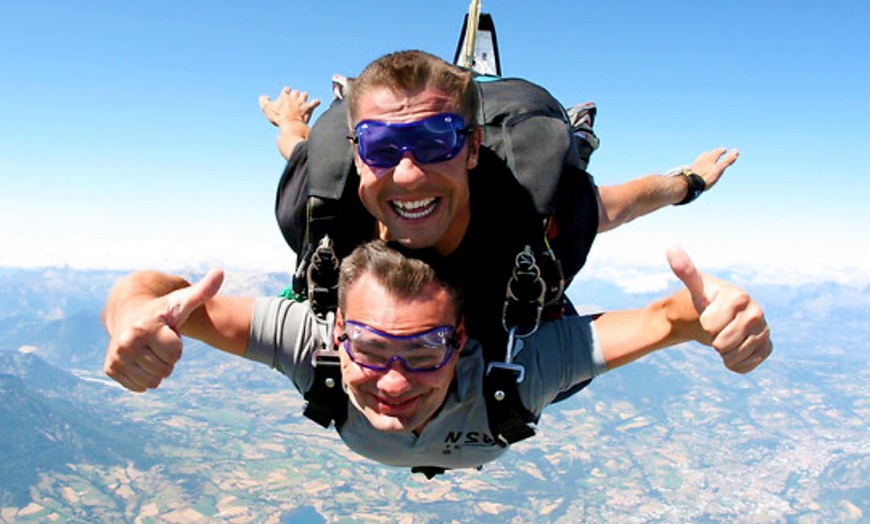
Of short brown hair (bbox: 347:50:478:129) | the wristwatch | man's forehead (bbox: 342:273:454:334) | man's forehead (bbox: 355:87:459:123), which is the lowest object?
man's forehead (bbox: 342:273:454:334)

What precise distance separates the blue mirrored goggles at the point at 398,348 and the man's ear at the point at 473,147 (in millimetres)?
806

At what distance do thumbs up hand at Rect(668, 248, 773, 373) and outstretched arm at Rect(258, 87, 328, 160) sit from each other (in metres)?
2.80

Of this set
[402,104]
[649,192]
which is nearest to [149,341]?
[402,104]

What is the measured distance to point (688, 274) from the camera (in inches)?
83.6

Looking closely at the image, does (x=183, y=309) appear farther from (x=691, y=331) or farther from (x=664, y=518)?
(x=664, y=518)

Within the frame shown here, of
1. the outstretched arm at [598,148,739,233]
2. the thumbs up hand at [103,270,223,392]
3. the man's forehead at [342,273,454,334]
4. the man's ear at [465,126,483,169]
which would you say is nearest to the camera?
the thumbs up hand at [103,270,223,392]

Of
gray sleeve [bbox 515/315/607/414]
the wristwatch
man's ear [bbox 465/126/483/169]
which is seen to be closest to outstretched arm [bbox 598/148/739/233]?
the wristwatch

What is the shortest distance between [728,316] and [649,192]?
2.37 m

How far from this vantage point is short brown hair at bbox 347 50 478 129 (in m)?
2.56

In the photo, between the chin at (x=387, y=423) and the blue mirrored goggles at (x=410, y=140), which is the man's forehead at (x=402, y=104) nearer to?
the blue mirrored goggles at (x=410, y=140)

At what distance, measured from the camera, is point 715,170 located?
4.84 meters

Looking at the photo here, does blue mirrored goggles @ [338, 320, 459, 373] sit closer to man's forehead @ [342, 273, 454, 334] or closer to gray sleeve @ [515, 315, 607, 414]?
man's forehead @ [342, 273, 454, 334]

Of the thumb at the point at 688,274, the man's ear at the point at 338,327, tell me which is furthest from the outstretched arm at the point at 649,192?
the man's ear at the point at 338,327

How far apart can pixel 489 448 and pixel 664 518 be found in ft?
432
